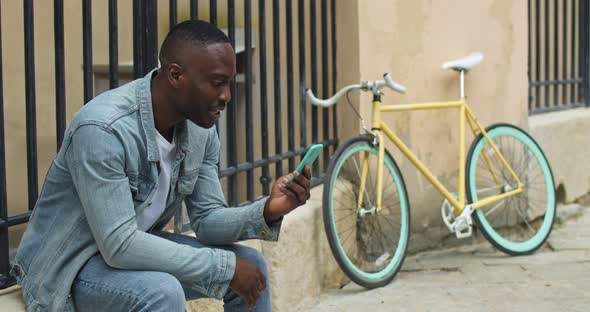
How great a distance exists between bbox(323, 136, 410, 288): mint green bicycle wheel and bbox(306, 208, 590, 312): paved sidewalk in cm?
14

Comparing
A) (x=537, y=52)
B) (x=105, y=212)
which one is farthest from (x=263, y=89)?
(x=537, y=52)

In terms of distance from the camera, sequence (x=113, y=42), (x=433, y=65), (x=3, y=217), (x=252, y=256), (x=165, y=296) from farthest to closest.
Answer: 1. (x=433, y=65)
2. (x=113, y=42)
3. (x=3, y=217)
4. (x=252, y=256)
5. (x=165, y=296)

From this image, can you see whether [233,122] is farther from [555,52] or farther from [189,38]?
[555,52]

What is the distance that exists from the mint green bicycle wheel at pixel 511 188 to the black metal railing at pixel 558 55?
103 cm

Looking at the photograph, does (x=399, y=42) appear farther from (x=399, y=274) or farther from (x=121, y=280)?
(x=121, y=280)

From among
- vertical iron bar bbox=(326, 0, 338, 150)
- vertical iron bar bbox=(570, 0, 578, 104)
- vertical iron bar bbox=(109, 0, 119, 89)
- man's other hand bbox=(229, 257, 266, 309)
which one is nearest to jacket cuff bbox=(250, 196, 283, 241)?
man's other hand bbox=(229, 257, 266, 309)

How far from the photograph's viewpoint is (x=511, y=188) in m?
5.89

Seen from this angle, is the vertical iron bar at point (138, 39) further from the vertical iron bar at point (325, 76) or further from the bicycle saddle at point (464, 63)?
the bicycle saddle at point (464, 63)

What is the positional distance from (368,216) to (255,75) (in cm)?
133

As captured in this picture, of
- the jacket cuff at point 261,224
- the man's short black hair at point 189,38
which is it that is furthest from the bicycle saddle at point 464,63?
the man's short black hair at point 189,38

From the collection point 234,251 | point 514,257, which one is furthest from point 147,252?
point 514,257

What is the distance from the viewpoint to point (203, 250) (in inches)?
110

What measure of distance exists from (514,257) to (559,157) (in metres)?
1.56

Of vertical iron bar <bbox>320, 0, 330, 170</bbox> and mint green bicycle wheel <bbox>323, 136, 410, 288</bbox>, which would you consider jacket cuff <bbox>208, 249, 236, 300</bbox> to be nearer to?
mint green bicycle wheel <bbox>323, 136, 410, 288</bbox>
